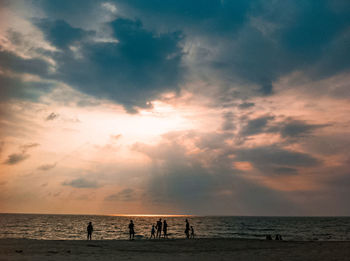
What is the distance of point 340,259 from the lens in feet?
63.4

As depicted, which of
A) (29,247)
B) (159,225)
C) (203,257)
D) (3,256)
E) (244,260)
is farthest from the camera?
(159,225)

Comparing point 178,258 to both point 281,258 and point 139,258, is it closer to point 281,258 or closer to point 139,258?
point 139,258

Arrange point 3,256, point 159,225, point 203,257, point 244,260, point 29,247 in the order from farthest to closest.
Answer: point 159,225 → point 29,247 → point 203,257 → point 244,260 → point 3,256

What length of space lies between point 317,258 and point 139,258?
12.9 metres

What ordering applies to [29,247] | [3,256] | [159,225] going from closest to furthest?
[3,256], [29,247], [159,225]

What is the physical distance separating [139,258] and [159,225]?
755 inches

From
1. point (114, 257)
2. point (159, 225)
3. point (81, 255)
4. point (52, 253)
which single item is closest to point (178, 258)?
point (114, 257)

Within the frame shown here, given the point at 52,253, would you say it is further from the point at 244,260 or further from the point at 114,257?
the point at 244,260

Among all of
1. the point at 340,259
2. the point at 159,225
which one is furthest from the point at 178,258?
the point at 159,225

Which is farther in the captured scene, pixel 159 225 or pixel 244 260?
pixel 159 225

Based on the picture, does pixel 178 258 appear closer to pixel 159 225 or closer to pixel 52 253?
pixel 52 253

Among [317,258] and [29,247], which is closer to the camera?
[317,258]

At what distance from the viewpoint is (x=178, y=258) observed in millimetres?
19969

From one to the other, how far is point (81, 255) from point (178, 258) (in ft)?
23.3
